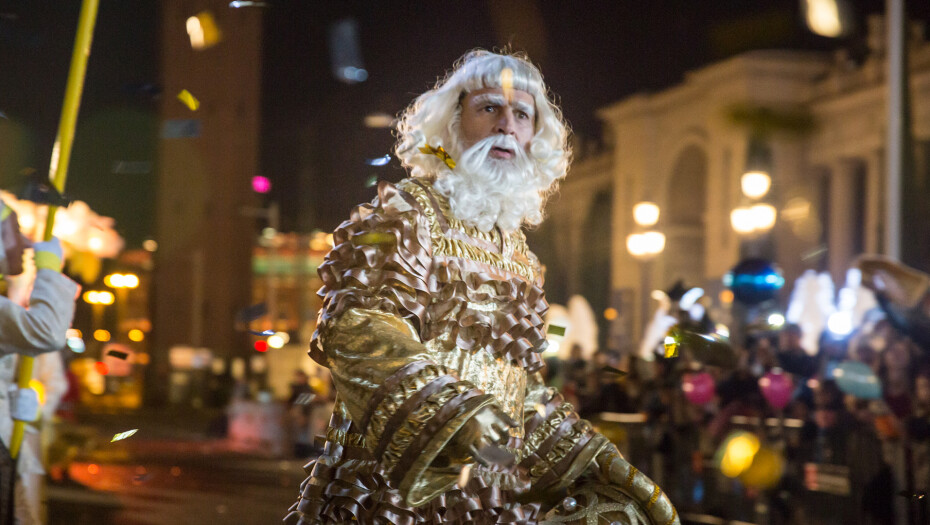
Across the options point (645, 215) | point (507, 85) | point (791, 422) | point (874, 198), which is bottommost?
point (791, 422)

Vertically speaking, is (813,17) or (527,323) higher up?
(813,17)

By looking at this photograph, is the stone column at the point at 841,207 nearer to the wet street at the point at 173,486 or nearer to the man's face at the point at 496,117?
the wet street at the point at 173,486

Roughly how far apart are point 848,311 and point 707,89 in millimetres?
11912

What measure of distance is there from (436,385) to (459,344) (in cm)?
47

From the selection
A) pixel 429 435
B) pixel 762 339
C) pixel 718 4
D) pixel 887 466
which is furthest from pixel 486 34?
pixel 718 4

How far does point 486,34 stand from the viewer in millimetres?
8414

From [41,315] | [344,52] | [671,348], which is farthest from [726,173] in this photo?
[41,315]

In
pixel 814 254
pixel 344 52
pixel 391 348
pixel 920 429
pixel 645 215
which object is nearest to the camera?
pixel 391 348

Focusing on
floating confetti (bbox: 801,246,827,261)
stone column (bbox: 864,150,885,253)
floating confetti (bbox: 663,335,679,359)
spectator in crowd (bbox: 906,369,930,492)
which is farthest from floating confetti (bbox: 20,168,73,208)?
stone column (bbox: 864,150,885,253)

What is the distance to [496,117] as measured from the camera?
10.7ft

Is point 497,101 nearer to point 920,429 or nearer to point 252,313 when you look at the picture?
point 252,313

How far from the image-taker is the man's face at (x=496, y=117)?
3254 mm

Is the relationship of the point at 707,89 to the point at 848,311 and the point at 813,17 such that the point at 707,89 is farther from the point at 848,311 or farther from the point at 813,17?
the point at 813,17

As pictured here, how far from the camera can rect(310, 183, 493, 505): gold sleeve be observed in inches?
97.1
